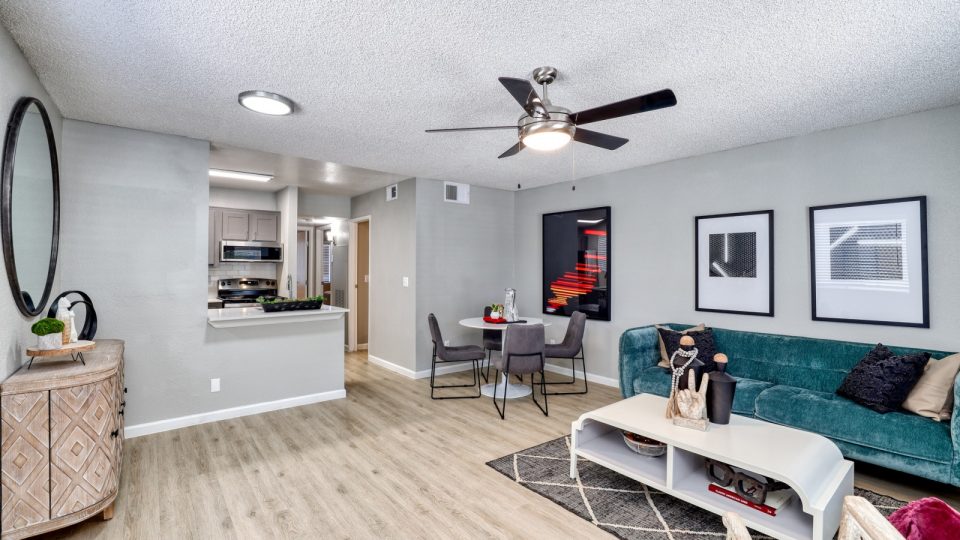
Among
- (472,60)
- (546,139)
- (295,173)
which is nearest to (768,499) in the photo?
(546,139)

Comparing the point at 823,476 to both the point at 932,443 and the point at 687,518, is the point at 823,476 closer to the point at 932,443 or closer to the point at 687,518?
the point at 687,518

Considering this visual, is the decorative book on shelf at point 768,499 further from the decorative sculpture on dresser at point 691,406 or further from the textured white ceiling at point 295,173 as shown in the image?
the textured white ceiling at point 295,173

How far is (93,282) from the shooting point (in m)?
3.29

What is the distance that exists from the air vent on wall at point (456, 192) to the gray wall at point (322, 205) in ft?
6.82

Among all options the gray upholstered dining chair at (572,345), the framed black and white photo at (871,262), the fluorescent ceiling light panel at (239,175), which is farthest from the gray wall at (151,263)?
the framed black and white photo at (871,262)

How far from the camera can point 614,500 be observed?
2.54m

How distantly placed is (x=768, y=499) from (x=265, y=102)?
3628 mm

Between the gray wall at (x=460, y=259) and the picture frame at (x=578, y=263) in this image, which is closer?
the picture frame at (x=578, y=263)

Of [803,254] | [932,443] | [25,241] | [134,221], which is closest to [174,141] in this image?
[134,221]

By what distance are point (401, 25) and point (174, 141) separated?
266 centimetres

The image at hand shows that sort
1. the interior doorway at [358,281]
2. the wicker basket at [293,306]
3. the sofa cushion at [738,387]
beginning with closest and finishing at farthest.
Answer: the sofa cushion at [738,387] < the wicker basket at [293,306] < the interior doorway at [358,281]

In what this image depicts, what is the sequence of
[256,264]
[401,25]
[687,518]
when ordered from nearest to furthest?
[401,25], [687,518], [256,264]

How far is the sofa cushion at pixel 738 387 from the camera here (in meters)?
3.24

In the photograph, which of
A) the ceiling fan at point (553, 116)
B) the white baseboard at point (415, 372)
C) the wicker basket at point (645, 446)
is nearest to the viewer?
the ceiling fan at point (553, 116)
